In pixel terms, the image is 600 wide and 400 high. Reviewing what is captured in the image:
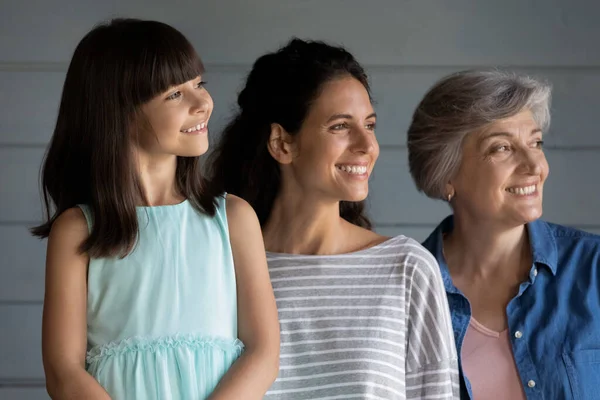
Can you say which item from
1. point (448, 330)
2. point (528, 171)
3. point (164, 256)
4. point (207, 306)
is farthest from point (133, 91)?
point (528, 171)

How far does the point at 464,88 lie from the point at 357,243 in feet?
1.61

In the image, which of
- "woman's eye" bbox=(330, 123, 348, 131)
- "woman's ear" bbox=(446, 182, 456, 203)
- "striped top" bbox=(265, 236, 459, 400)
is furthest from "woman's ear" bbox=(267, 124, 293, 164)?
"woman's ear" bbox=(446, 182, 456, 203)

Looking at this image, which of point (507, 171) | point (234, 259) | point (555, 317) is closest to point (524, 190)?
point (507, 171)

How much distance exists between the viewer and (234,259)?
68.1 inches

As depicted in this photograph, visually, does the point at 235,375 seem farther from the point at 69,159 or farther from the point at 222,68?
the point at 222,68

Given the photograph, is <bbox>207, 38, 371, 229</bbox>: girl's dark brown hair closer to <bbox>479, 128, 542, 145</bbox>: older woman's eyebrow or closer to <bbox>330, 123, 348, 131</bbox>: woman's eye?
<bbox>330, 123, 348, 131</bbox>: woman's eye

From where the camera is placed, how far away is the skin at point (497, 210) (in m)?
2.16

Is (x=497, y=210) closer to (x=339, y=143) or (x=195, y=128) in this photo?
(x=339, y=143)

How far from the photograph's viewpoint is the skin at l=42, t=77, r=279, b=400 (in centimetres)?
159

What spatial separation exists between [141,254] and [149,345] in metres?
0.16

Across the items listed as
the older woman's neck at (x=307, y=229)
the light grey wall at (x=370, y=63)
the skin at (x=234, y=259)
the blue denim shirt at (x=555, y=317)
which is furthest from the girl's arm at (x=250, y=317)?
the light grey wall at (x=370, y=63)

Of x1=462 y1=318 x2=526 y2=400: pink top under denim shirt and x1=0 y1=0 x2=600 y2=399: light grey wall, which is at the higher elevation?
x1=0 y1=0 x2=600 y2=399: light grey wall

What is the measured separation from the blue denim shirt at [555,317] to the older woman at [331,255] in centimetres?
20

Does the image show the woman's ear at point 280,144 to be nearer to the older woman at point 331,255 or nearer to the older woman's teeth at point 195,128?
the older woman at point 331,255
